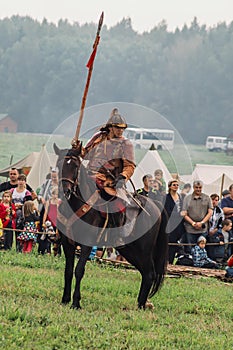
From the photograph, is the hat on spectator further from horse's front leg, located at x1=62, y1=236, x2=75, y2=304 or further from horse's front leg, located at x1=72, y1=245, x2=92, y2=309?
horse's front leg, located at x1=72, y1=245, x2=92, y2=309

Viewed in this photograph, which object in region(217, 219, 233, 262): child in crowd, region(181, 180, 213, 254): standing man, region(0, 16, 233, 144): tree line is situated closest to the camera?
region(181, 180, 213, 254): standing man

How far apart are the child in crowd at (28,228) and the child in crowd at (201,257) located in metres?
3.28

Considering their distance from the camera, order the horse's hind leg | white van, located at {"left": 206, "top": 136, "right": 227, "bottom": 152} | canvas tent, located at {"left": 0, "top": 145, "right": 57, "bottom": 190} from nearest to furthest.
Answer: the horse's hind leg < canvas tent, located at {"left": 0, "top": 145, "right": 57, "bottom": 190} < white van, located at {"left": 206, "top": 136, "right": 227, "bottom": 152}


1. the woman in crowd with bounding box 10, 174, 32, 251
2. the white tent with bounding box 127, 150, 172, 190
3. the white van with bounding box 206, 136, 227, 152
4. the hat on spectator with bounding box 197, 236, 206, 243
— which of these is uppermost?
the white van with bounding box 206, 136, 227, 152

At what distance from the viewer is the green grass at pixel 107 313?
7.45 meters

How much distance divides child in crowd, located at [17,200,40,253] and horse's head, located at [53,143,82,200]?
565 centimetres

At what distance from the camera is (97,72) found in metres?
69.8

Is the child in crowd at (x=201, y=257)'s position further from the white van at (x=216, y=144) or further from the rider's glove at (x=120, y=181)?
the white van at (x=216, y=144)

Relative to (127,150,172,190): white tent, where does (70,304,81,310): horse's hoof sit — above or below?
below

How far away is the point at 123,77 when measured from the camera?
72.2 metres

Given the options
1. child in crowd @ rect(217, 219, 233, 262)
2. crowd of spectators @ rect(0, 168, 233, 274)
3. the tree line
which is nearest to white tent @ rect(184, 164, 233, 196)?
child in crowd @ rect(217, 219, 233, 262)

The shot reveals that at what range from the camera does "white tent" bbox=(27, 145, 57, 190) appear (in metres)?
25.1

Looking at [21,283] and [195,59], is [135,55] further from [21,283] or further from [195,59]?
[21,283]

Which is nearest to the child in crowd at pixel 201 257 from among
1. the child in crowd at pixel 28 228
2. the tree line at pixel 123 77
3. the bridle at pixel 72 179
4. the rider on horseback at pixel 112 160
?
the child in crowd at pixel 28 228
